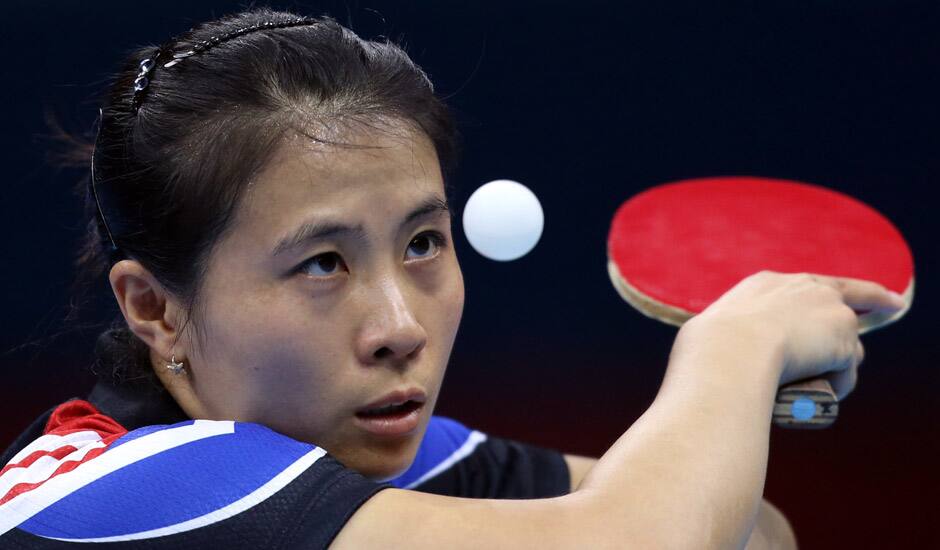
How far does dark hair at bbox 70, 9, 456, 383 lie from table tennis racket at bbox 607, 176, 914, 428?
1.26 feet

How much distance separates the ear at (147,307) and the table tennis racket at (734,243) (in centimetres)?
58

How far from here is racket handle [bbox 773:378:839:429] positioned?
4.09ft

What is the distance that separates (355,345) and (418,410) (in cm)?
11

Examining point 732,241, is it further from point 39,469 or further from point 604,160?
point 39,469

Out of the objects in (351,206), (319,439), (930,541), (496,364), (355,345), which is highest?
(351,206)

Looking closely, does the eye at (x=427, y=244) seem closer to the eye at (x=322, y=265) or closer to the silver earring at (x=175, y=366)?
the eye at (x=322, y=265)

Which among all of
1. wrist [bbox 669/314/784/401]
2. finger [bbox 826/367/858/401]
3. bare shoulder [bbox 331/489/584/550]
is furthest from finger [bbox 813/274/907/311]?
bare shoulder [bbox 331/489/584/550]

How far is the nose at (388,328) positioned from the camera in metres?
1.02

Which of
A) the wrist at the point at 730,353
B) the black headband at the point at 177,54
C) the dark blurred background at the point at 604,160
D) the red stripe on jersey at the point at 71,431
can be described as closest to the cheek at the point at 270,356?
the red stripe on jersey at the point at 71,431

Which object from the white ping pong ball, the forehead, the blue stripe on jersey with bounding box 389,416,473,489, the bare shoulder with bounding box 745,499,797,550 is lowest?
the bare shoulder with bounding box 745,499,797,550

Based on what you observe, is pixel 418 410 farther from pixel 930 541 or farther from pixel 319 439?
pixel 930 541

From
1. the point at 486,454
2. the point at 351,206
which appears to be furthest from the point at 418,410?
the point at 486,454

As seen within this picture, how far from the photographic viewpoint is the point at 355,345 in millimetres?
1030

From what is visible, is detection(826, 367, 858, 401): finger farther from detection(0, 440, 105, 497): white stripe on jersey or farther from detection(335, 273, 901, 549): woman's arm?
detection(0, 440, 105, 497): white stripe on jersey
